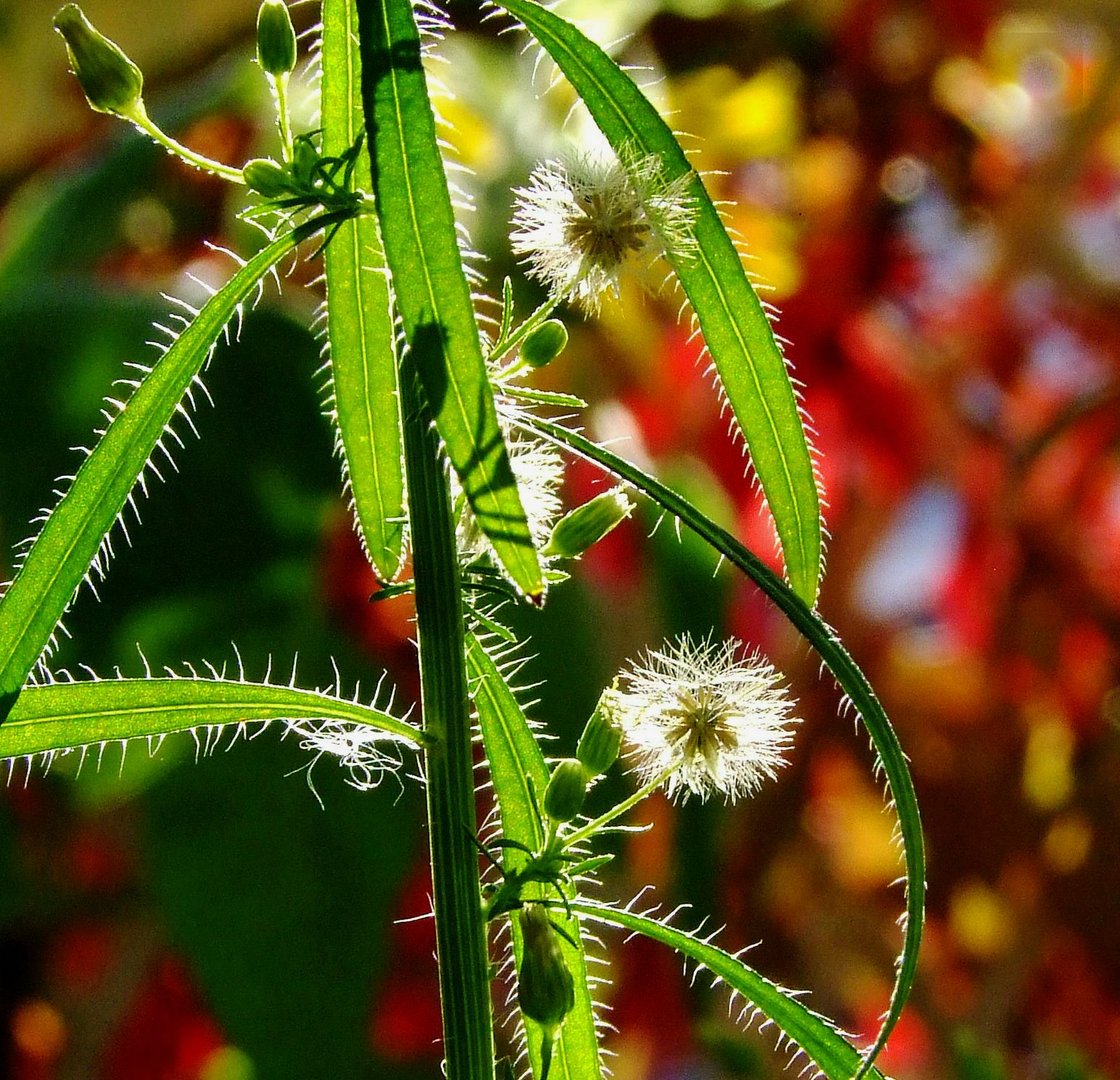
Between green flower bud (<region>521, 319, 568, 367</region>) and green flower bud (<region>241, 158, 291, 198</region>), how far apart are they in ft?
0.24

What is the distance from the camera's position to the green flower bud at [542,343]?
1.27 feet

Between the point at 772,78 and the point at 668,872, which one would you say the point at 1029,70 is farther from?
the point at 668,872

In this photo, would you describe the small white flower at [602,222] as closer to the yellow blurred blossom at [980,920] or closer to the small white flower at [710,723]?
the small white flower at [710,723]

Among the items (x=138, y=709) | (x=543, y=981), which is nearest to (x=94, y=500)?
(x=138, y=709)

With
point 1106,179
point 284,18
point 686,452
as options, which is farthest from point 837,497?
point 284,18

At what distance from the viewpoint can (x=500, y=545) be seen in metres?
0.32

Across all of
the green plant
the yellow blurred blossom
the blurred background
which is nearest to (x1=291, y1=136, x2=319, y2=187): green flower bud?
the green plant

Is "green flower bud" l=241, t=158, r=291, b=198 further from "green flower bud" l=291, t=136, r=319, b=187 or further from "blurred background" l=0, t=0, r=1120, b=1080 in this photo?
"blurred background" l=0, t=0, r=1120, b=1080

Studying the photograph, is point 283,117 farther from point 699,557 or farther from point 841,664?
point 699,557

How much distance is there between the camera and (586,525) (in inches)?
15.3

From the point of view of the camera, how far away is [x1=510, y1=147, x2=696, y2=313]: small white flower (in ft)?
1.24

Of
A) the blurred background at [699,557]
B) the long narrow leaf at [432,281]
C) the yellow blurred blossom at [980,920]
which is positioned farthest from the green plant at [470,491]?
the yellow blurred blossom at [980,920]

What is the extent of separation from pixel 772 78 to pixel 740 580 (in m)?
0.92

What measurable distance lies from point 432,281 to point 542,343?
68 millimetres
